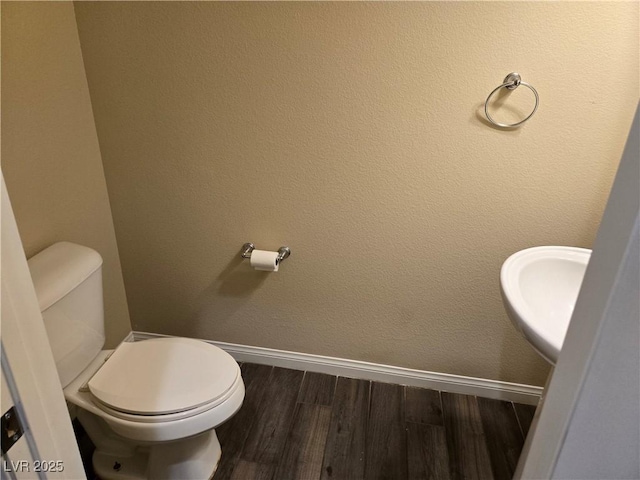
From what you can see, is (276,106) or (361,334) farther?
(361,334)

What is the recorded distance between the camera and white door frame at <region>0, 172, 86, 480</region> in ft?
1.95

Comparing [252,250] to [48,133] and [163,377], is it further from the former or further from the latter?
[48,133]

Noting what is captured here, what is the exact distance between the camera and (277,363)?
2.10 metres

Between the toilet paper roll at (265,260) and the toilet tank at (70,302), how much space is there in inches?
22.5

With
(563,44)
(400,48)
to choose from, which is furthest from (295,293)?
(563,44)

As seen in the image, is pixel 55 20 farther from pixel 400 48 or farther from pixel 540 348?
pixel 540 348

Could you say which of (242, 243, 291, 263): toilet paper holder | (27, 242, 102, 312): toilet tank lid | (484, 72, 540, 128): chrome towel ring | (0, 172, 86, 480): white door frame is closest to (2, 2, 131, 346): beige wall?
(27, 242, 102, 312): toilet tank lid

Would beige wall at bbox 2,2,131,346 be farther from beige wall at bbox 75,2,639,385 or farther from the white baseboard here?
the white baseboard

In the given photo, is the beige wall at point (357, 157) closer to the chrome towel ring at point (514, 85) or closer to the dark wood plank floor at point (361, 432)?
the chrome towel ring at point (514, 85)

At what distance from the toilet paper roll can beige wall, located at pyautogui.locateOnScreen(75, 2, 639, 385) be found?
0.07 meters

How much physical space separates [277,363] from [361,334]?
17.6 inches

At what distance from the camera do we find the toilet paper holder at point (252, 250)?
72.1 inches

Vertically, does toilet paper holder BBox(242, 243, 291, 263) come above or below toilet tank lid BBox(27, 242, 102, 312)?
below

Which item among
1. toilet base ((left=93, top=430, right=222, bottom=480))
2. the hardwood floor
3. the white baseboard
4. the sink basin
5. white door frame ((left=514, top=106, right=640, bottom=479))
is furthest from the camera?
the white baseboard
